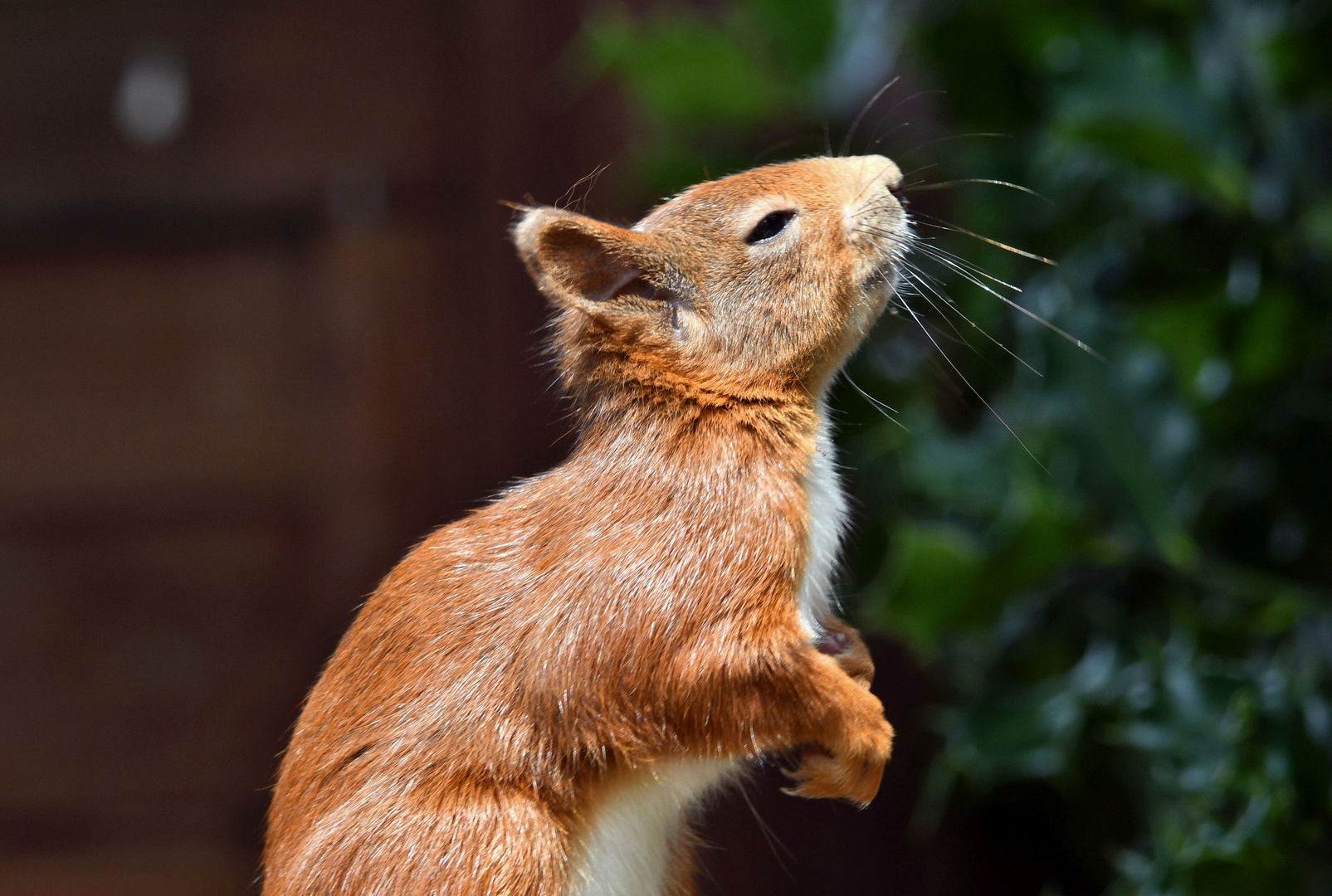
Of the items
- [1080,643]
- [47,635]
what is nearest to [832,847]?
[1080,643]

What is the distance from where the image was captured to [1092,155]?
1.95 metres

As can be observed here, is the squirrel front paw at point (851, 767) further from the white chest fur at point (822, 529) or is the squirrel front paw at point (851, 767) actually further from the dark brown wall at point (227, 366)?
the dark brown wall at point (227, 366)

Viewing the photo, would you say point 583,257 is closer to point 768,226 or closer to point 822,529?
point 768,226

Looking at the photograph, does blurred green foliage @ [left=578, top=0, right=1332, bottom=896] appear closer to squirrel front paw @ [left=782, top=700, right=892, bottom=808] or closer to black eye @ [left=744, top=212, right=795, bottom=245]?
black eye @ [left=744, top=212, right=795, bottom=245]

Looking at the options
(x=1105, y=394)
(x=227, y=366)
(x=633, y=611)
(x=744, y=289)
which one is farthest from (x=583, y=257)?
(x=227, y=366)

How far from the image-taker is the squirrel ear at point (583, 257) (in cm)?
91

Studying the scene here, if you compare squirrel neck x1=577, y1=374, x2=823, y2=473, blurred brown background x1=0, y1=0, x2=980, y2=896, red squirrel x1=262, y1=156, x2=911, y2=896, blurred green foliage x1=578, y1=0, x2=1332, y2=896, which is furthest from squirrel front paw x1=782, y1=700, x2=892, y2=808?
blurred brown background x1=0, y1=0, x2=980, y2=896

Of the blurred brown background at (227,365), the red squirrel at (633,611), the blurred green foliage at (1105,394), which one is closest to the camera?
the red squirrel at (633,611)

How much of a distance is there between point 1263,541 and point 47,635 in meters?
2.35

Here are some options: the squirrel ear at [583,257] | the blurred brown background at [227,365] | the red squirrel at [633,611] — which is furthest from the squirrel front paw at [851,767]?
the blurred brown background at [227,365]

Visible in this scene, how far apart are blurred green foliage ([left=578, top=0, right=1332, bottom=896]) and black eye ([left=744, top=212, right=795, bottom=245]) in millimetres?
603

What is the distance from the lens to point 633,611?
2.84ft

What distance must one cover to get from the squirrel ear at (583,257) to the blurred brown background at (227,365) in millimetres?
1341

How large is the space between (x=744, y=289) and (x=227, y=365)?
1820mm
